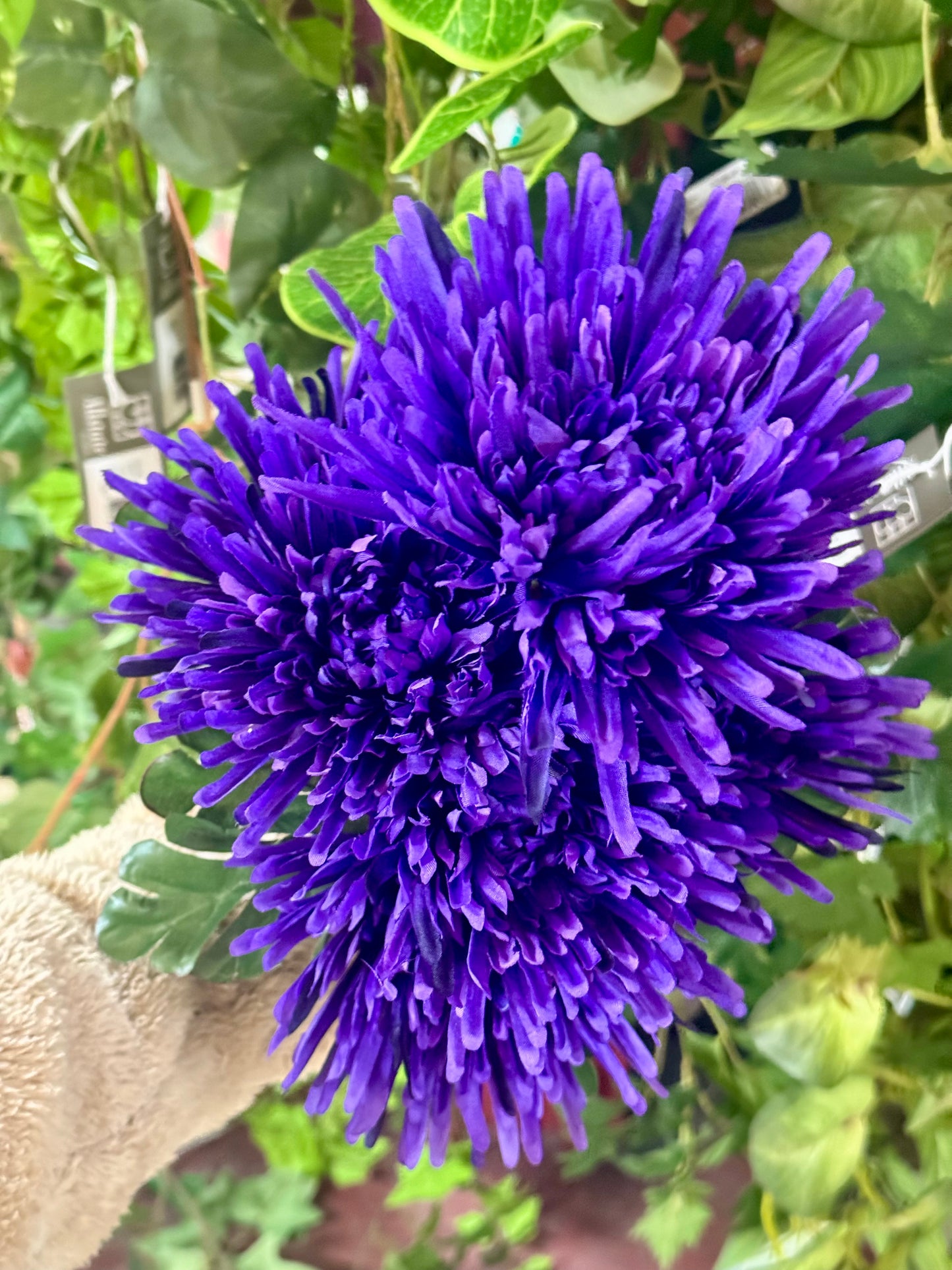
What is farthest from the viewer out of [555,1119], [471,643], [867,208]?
[555,1119]

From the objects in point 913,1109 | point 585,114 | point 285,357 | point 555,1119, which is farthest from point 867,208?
point 555,1119

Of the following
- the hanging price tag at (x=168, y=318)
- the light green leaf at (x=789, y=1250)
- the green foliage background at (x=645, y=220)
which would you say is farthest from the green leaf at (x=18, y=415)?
the light green leaf at (x=789, y=1250)

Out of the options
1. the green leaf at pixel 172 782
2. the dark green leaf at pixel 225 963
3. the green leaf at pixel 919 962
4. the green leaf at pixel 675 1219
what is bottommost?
the green leaf at pixel 675 1219

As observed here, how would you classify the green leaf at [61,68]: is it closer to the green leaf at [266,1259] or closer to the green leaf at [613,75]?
the green leaf at [613,75]

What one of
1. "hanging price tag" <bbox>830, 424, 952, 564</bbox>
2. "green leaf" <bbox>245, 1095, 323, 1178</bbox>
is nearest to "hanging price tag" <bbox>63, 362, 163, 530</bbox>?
"hanging price tag" <bbox>830, 424, 952, 564</bbox>

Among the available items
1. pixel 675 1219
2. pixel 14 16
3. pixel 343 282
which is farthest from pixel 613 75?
pixel 675 1219

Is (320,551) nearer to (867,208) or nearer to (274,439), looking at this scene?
(274,439)
